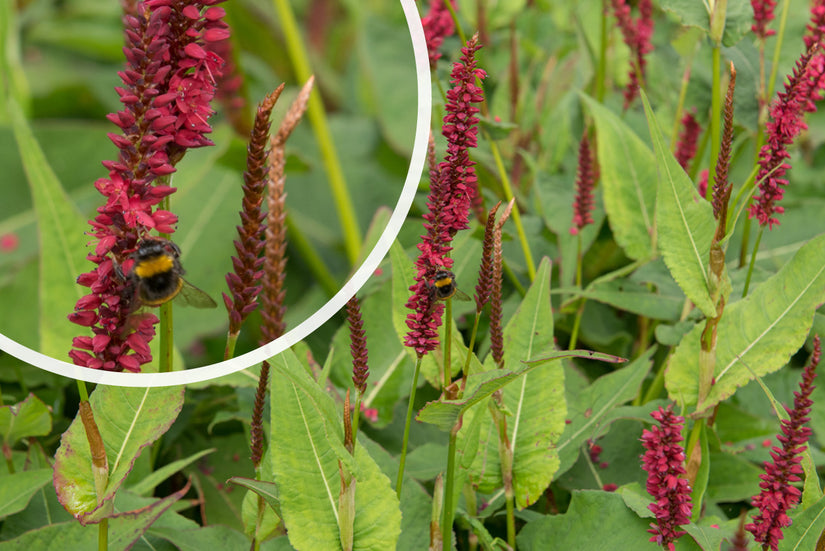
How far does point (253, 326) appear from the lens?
744 millimetres

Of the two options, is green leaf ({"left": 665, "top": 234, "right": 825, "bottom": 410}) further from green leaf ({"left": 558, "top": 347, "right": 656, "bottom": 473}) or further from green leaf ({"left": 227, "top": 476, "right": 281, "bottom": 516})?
green leaf ({"left": 227, "top": 476, "right": 281, "bottom": 516})

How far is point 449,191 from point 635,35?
1.15 feet

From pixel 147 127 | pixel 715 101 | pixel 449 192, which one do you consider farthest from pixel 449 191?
pixel 715 101

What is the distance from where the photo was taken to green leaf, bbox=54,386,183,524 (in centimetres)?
39

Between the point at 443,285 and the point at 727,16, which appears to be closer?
the point at 443,285

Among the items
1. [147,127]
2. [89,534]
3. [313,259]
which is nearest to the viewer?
[147,127]

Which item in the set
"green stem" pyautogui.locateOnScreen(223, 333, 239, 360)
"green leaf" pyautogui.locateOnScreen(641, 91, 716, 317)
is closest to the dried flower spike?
"green stem" pyautogui.locateOnScreen(223, 333, 239, 360)

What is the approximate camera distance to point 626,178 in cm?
59

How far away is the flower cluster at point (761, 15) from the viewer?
A: 54 cm

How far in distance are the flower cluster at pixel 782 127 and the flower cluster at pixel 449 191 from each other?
0.16 meters

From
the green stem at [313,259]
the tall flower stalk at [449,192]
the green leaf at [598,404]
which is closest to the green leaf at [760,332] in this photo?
the green leaf at [598,404]

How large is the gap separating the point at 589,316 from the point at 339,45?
1.08 metres

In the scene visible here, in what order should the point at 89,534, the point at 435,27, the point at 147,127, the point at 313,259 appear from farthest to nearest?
the point at 313,259 → the point at 435,27 → the point at 89,534 → the point at 147,127

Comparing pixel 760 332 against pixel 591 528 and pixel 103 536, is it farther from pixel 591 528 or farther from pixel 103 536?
pixel 103 536
